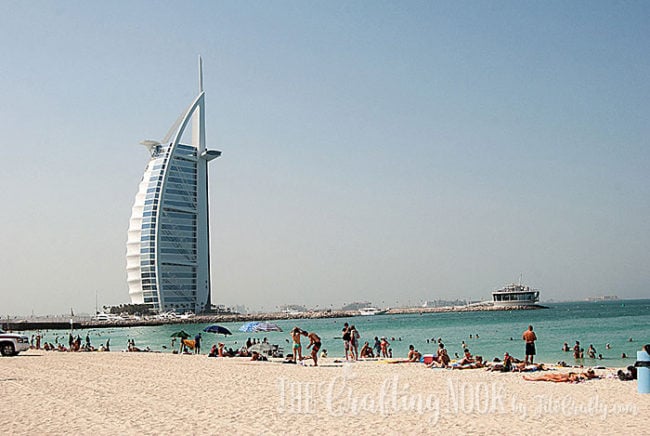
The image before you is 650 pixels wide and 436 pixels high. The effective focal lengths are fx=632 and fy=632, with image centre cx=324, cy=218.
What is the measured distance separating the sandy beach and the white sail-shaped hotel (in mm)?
84705

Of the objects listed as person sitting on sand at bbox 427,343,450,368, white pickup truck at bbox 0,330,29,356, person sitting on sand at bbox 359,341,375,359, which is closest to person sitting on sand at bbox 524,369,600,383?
person sitting on sand at bbox 427,343,450,368

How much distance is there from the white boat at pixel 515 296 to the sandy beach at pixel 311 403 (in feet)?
384

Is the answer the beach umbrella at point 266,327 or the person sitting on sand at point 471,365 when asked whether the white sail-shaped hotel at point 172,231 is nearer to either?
the beach umbrella at point 266,327

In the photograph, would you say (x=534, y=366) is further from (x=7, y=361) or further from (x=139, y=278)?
(x=139, y=278)

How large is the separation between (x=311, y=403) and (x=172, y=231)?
94.3 metres

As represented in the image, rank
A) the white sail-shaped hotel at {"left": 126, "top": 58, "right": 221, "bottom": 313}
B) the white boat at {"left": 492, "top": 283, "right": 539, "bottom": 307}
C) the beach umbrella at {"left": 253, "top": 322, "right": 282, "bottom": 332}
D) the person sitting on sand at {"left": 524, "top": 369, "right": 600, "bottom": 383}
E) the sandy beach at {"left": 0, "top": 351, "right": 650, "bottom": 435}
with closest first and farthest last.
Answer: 1. the sandy beach at {"left": 0, "top": 351, "right": 650, "bottom": 435}
2. the person sitting on sand at {"left": 524, "top": 369, "right": 600, "bottom": 383}
3. the beach umbrella at {"left": 253, "top": 322, "right": 282, "bottom": 332}
4. the white sail-shaped hotel at {"left": 126, "top": 58, "right": 221, "bottom": 313}
5. the white boat at {"left": 492, "top": 283, "right": 539, "bottom": 307}

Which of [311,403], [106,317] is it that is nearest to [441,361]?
[311,403]

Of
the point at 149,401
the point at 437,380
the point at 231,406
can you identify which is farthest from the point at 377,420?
the point at 437,380

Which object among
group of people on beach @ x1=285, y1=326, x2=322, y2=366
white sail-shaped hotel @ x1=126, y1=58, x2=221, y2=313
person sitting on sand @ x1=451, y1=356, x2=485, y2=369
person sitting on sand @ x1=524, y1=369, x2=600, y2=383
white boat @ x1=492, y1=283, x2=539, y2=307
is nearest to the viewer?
person sitting on sand @ x1=524, y1=369, x2=600, y2=383

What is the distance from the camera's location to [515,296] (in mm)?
130125

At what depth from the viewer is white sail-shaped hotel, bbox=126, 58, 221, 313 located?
101 meters

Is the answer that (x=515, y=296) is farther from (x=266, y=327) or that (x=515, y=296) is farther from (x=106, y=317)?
(x=266, y=327)

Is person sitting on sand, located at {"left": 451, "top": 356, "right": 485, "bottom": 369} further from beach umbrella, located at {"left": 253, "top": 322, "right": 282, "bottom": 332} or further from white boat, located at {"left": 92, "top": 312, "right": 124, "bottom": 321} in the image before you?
white boat, located at {"left": 92, "top": 312, "right": 124, "bottom": 321}

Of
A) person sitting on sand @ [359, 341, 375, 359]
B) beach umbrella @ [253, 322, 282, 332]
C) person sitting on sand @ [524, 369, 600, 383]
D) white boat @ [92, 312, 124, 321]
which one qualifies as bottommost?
white boat @ [92, 312, 124, 321]
